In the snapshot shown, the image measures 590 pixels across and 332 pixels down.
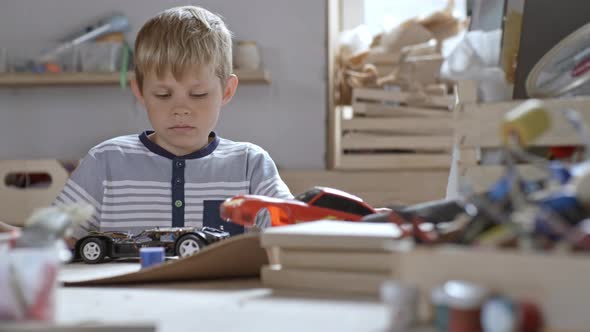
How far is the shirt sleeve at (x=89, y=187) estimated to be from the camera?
5.04ft

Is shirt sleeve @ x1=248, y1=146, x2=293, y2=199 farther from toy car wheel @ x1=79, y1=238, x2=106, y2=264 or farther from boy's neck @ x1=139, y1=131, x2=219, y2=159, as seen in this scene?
toy car wheel @ x1=79, y1=238, x2=106, y2=264

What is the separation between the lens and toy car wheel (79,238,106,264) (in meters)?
1.01

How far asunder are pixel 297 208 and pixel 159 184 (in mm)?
814

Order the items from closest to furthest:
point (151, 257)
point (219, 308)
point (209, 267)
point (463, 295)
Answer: point (463, 295)
point (219, 308)
point (209, 267)
point (151, 257)

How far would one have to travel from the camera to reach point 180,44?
1.55m

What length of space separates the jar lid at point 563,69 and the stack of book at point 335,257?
381 mm

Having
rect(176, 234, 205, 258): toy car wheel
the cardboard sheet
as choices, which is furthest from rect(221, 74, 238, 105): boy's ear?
the cardboard sheet

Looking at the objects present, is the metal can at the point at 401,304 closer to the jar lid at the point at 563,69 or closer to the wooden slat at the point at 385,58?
the jar lid at the point at 563,69

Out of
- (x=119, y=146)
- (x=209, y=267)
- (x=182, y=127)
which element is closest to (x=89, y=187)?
(x=119, y=146)

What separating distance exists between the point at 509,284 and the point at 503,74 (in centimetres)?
58

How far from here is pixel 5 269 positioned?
1.52 ft

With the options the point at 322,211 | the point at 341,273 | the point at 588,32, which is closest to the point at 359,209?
the point at 322,211

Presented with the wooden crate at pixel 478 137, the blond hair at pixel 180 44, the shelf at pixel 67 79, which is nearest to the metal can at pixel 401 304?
the wooden crate at pixel 478 137

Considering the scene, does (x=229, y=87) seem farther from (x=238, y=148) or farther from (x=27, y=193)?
(x=27, y=193)
